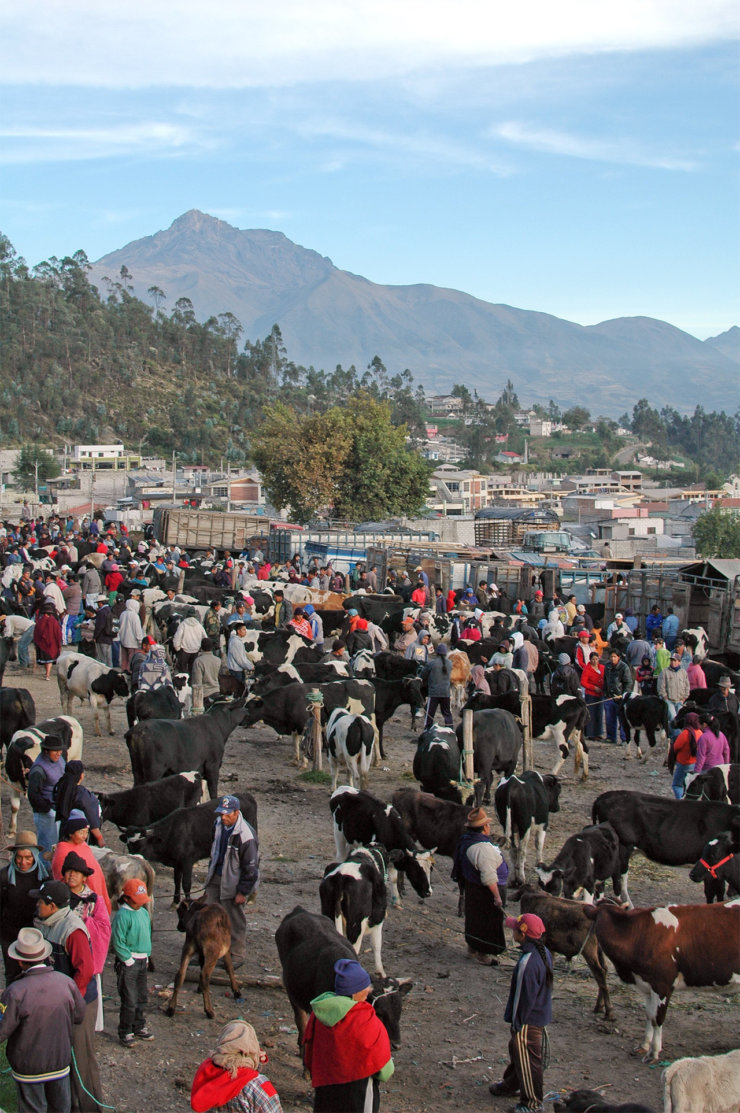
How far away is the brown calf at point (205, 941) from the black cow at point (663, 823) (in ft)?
12.4

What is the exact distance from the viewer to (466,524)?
49969mm

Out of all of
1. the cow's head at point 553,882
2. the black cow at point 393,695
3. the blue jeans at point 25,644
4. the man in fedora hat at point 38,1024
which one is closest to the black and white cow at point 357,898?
the cow's head at point 553,882

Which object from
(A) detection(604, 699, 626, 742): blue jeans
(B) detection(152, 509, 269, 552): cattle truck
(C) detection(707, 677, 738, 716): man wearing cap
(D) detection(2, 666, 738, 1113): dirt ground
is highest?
(B) detection(152, 509, 269, 552): cattle truck

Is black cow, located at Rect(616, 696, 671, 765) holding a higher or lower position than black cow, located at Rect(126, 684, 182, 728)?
lower

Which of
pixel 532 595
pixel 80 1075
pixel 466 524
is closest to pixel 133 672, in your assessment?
pixel 80 1075

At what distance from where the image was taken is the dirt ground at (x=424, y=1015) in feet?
22.4

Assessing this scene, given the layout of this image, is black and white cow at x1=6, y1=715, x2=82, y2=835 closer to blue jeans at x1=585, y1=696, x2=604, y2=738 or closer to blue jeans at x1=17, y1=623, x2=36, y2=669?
blue jeans at x1=17, y1=623, x2=36, y2=669

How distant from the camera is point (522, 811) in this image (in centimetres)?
1041

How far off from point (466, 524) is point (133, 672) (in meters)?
36.2

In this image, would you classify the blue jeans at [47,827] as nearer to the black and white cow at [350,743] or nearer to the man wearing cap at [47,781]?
the man wearing cap at [47,781]

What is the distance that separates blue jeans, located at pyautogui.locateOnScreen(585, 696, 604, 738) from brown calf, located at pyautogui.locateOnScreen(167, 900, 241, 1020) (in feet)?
30.4

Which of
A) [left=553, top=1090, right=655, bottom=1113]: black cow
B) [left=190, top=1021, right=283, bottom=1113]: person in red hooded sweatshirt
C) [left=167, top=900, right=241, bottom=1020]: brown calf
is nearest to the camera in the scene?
[left=190, top=1021, right=283, bottom=1113]: person in red hooded sweatshirt

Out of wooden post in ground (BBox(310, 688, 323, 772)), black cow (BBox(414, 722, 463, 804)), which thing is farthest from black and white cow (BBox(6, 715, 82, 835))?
black cow (BBox(414, 722, 463, 804))

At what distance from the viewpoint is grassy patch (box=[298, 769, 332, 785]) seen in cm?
1350
